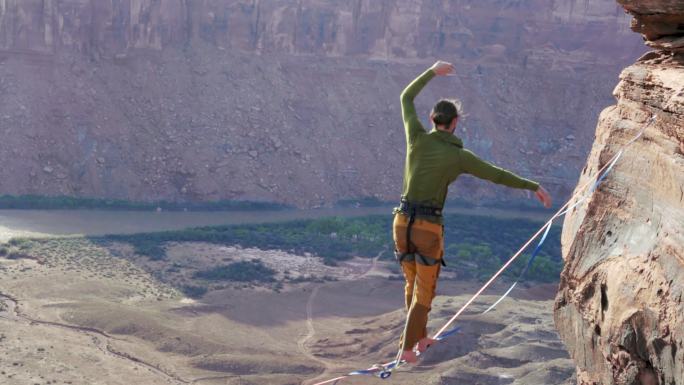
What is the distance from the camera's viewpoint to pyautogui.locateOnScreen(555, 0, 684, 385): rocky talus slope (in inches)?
283

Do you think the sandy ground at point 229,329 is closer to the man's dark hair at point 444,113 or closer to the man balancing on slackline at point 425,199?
the man balancing on slackline at point 425,199

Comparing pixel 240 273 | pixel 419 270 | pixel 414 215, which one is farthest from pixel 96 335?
pixel 414 215

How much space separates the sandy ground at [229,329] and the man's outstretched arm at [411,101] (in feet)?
42.2

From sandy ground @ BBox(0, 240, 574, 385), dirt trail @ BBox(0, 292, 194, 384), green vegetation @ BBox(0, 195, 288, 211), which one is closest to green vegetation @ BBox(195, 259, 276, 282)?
sandy ground @ BBox(0, 240, 574, 385)

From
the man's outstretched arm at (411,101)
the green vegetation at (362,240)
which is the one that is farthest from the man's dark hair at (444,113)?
the green vegetation at (362,240)

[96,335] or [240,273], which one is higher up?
[96,335]

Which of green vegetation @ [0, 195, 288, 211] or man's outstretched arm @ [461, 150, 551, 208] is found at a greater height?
man's outstretched arm @ [461, 150, 551, 208]

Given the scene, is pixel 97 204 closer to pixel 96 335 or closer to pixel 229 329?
pixel 229 329

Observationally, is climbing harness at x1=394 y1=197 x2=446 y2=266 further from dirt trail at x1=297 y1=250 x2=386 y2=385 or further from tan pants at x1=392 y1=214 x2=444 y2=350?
dirt trail at x1=297 y1=250 x2=386 y2=385

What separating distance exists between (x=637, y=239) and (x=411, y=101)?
215 centimetres

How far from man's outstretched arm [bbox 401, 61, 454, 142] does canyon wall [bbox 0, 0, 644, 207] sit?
41.7m

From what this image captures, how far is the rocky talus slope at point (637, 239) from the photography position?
23.6 ft

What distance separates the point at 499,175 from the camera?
8.07 metres

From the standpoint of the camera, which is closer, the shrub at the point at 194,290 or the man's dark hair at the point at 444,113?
the man's dark hair at the point at 444,113
